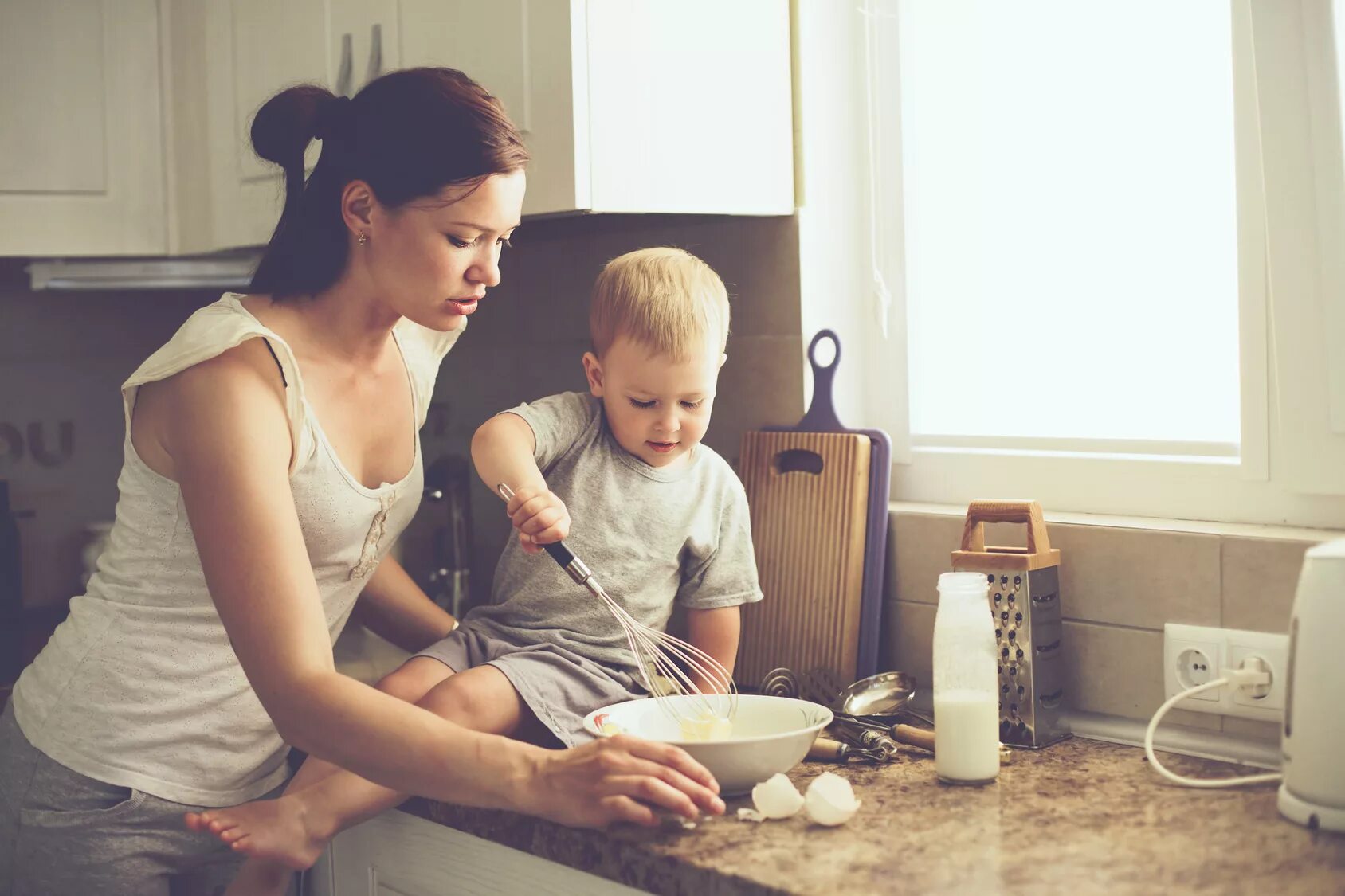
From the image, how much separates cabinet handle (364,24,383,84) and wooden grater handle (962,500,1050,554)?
3.07ft

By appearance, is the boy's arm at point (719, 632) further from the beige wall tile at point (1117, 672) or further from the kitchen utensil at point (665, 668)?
the beige wall tile at point (1117, 672)

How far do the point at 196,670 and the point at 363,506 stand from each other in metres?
0.23

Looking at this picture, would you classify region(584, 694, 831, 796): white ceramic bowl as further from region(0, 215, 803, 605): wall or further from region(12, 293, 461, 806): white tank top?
Answer: region(0, 215, 803, 605): wall

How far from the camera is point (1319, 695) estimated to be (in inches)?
40.9

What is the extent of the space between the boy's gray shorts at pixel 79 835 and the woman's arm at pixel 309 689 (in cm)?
28

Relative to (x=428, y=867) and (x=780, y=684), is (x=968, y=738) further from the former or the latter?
(x=428, y=867)

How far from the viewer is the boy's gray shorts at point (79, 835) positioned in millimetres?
1253

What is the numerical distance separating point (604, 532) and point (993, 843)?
53cm

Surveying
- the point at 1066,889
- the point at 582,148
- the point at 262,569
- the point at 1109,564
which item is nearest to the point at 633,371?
the point at 582,148

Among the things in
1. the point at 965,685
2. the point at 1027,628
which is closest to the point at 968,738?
the point at 965,685

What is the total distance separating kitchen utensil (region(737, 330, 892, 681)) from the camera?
4.94 feet

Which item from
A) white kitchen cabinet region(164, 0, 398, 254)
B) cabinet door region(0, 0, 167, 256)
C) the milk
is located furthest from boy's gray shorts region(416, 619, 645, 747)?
cabinet door region(0, 0, 167, 256)

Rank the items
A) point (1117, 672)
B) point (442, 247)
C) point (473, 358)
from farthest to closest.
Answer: point (473, 358), point (1117, 672), point (442, 247)

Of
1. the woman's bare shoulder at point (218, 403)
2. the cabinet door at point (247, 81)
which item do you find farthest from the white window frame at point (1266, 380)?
the cabinet door at point (247, 81)
